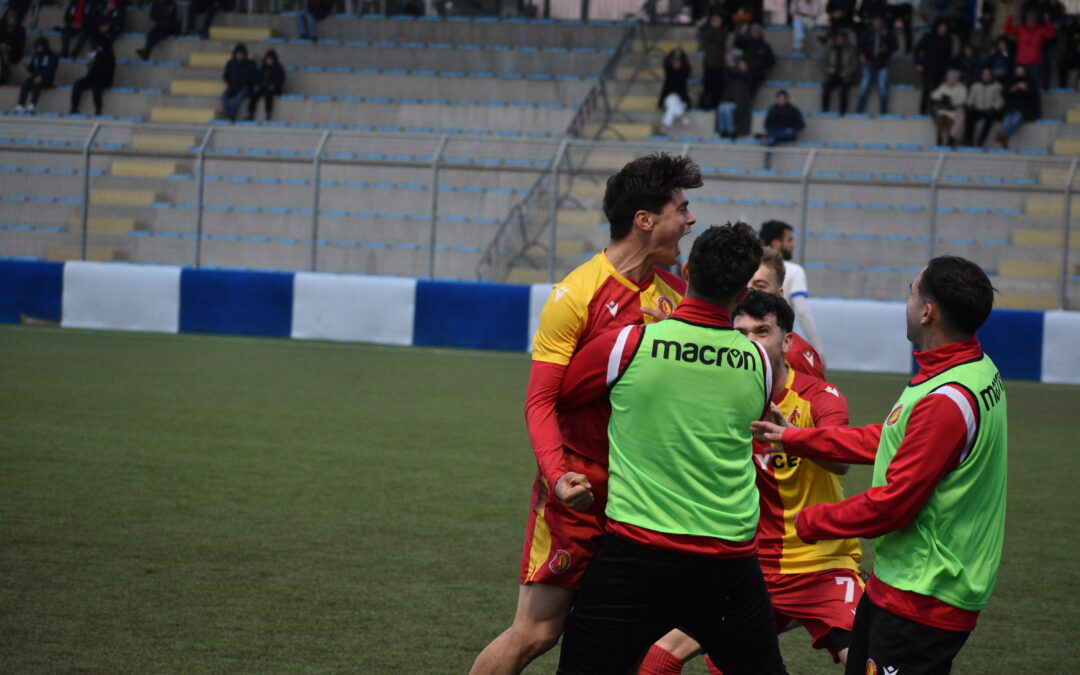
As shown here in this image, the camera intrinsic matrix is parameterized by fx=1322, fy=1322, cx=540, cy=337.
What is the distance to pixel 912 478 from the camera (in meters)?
3.46

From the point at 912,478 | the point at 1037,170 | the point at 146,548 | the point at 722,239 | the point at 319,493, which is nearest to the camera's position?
the point at 912,478

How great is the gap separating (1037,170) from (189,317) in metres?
12.3

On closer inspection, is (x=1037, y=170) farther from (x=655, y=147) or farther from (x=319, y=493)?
(x=319, y=493)

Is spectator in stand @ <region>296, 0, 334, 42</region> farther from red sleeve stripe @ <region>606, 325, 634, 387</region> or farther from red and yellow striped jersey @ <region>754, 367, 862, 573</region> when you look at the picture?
red sleeve stripe @ <region>606, 325, 634, 387</region>

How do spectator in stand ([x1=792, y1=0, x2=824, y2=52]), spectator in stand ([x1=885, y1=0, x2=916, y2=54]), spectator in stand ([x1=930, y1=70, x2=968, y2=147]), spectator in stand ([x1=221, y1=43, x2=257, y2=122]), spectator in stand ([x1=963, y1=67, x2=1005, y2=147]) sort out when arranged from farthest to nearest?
spectator in stand ([x1=221, y1=43, x2=257, y2=122]) < spectator in stand ([x1=792, y1=0, x2=824, y2=52]) < spectator in stand ([x1=885, y1=0, x2=916, y2=54]) < spectator in stand ([x1=930, y1=70, x2=968, y2=147]) < spectator in stand ([x1=963, y1=67, x2=1005, y2=147])

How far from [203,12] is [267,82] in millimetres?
4188

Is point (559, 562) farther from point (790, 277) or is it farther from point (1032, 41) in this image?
point (1032, 41)

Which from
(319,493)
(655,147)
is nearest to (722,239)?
(319,493)

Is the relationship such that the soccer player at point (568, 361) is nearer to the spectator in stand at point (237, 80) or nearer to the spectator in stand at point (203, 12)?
the spectator in stand at point (237, 80)

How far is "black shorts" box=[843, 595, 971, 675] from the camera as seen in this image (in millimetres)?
3520

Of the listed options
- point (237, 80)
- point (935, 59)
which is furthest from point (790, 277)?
point (237, 80)

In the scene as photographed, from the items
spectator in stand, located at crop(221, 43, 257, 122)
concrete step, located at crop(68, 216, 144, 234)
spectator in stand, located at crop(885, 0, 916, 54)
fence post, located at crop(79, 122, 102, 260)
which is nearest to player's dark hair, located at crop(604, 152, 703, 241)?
fence post, located at crop(79, 122, 102, 260)

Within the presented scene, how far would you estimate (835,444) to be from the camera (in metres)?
3.86

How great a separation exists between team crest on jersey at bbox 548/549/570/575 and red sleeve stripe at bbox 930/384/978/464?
1238 millimetres
